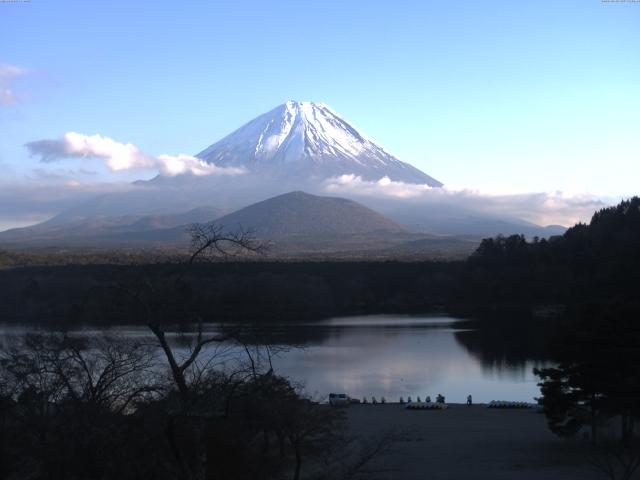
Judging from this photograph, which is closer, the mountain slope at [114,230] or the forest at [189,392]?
the forest at [189,392]

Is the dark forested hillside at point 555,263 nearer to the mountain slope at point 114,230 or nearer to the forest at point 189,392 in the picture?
the forest at point 189,392

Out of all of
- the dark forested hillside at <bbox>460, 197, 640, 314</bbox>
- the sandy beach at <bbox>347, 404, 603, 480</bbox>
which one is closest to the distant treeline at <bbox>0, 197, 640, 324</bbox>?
the dark forested hillside at <bbox>460, 197, 640, 314</bbox>

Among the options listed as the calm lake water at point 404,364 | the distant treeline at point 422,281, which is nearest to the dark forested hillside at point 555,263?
the distant treeline at point 422,281

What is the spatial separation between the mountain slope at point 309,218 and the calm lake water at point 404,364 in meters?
65.9

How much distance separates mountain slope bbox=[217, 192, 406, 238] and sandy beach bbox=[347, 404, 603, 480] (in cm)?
7755

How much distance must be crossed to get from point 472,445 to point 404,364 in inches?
368

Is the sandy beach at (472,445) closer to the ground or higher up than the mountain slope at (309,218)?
closer to the ground

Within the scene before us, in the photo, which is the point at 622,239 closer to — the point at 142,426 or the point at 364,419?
the point at 364,419

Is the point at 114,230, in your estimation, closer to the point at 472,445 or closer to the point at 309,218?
the point at 309,218

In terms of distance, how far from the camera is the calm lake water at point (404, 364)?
16328 mm

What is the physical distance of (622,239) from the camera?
37.5 meters

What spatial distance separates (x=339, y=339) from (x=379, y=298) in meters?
16.5

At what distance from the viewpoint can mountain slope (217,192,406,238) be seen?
94.8 m

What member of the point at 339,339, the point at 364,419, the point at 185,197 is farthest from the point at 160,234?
the point at 364,419
